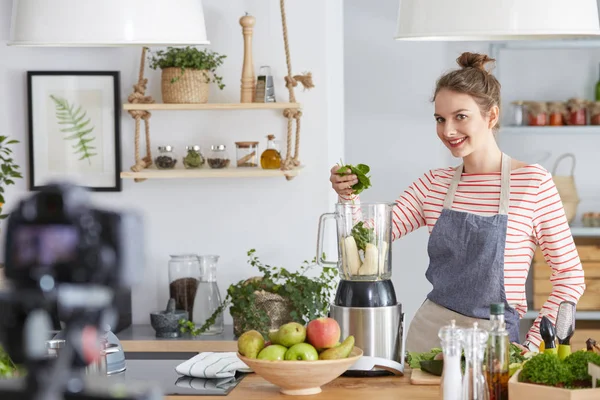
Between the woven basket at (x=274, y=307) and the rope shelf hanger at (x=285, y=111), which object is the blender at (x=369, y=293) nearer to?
the woven basket at (x=274, y=307)

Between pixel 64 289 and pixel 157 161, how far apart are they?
3056mm

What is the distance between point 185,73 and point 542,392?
232 centimetres

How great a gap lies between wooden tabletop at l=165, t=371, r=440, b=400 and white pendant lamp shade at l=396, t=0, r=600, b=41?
83 centimetres

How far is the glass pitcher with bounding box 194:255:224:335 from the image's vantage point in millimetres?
3691

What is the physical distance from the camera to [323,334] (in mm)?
2043

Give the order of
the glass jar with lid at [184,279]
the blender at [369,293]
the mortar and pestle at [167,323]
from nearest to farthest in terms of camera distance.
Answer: the blender at [369,293]
the mortar and pestle at [167,323]
the glass jar with lid at [184,279]

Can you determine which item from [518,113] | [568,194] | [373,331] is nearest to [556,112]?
[518,113]

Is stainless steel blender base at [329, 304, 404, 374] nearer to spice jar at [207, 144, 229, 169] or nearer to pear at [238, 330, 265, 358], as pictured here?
pear at [238, 330, 265, 358]

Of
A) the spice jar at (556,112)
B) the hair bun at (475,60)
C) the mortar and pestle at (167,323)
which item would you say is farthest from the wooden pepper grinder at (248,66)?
the spice jar at (556,112)

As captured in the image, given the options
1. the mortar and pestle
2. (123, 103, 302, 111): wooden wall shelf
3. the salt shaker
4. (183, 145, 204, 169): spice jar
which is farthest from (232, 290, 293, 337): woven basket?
the salt shaker

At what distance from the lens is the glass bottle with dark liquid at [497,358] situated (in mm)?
1799

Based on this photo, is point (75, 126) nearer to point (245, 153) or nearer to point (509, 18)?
point (245, 153)

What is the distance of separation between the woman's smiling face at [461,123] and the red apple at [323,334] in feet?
2.93

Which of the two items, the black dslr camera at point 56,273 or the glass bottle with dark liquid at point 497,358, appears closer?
the black dslr camera at point 56,273
